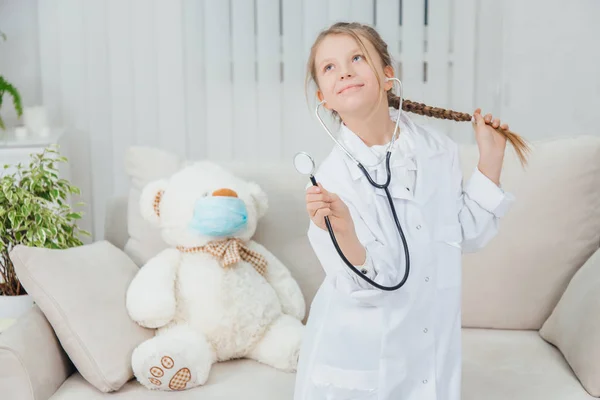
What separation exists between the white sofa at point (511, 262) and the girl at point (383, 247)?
1.15 feet

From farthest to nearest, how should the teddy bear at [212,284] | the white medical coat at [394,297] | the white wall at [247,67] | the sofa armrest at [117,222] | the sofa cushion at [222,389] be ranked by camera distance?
the white wall at [247,67] < the sofa armrest at [117,222] < the teddy bear at [212,284] < the sofa cushion at [222,389] < the white medical coat at [394,297]

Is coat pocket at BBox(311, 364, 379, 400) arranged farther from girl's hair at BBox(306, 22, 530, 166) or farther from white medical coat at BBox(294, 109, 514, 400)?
girl's hair at BBox(306, 22, 530, 166)

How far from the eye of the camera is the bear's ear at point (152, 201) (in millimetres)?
1868

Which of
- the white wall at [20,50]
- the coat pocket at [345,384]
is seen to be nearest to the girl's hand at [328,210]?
the coat pocket at [345,384]


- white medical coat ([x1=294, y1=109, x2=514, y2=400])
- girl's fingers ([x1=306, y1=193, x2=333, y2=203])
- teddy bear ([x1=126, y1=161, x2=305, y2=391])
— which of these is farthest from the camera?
teddy bear ([x1=126, y1=161, x2=305, y2=391])

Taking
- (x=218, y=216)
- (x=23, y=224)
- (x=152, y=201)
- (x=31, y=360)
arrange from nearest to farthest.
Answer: (x=31, y=360) < (x=218, y=216) < (x=152, y=201) < (x=23, y=224)

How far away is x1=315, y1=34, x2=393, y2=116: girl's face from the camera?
131 cm

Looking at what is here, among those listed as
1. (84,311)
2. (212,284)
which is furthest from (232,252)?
(84,311)

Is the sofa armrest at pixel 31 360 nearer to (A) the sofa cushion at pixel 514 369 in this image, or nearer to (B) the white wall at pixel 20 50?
(A) the sofa cushion at pixel 514 369

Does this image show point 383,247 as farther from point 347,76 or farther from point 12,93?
point 12,93

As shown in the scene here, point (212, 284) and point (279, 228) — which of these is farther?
point (279, 228)

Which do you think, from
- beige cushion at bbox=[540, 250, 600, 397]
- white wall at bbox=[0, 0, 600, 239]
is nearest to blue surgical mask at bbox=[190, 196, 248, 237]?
beige cushion at bbox=[540, 250, 600, 397]

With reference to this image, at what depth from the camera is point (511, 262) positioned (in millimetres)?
→ 1901

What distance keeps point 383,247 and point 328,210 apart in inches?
8.0
